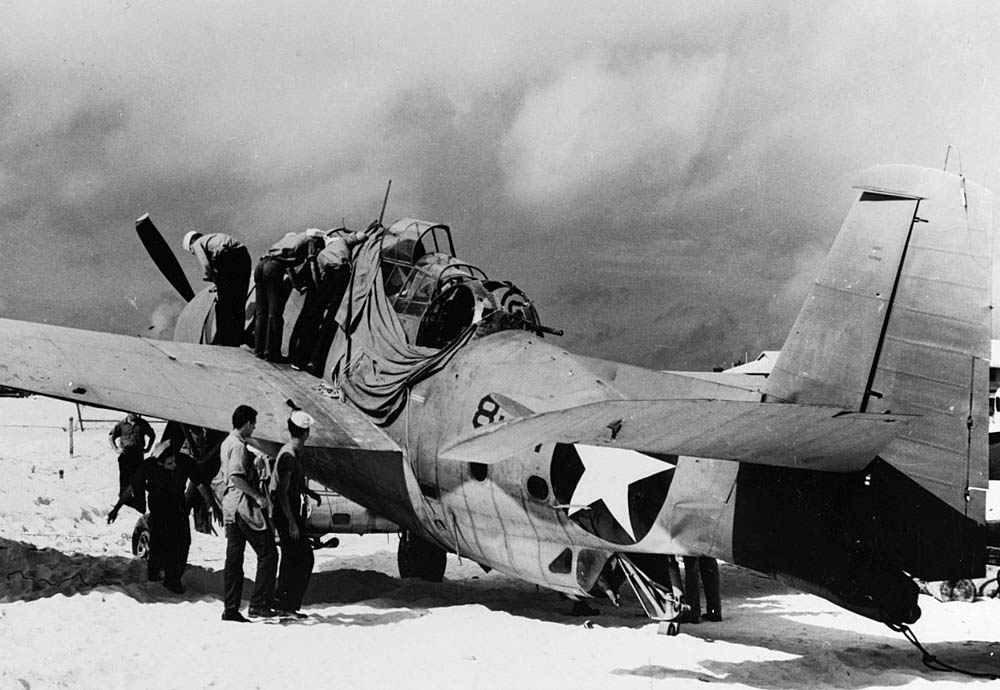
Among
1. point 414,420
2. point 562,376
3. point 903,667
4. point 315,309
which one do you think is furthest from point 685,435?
point 315,309

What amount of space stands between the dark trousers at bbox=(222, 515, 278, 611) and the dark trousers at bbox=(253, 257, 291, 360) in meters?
3.43

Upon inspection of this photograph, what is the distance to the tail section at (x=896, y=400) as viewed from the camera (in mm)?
Result: 5938

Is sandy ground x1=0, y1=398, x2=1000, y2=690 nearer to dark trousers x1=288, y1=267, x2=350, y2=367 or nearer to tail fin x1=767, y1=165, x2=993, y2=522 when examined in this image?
tail fin x1=767, y1=165, x2=993, y2=522

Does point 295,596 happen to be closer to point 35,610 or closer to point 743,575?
point 35,610

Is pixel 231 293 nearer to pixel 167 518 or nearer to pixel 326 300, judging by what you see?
pixel 326 300

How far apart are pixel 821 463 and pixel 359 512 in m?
6.16

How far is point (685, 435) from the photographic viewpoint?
17.3 feet

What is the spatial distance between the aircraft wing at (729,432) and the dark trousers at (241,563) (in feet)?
10.3

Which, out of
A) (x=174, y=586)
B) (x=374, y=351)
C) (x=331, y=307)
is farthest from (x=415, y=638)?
(x=331, y=307)

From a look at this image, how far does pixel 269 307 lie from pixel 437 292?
219 cm

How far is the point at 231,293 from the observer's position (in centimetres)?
1185

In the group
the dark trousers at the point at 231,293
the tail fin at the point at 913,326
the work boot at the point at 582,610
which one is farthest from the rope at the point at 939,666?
the dark trousers at the point at 231,293

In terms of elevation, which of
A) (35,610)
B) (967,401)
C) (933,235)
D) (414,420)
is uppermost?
(933,235)

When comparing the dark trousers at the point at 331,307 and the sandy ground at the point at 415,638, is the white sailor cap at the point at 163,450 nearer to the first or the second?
the sandy ground at the point at 415,638
